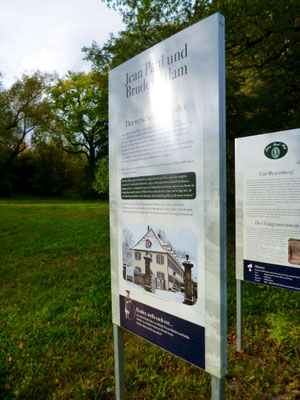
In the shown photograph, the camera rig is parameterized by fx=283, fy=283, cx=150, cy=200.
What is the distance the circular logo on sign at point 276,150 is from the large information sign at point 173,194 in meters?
1.85

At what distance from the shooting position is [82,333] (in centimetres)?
405

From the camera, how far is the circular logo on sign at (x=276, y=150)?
3150 mm

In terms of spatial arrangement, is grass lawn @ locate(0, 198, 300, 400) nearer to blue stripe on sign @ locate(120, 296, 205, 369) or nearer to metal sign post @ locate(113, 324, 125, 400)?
metal sign post @ locate(113, 324, 125, 400)

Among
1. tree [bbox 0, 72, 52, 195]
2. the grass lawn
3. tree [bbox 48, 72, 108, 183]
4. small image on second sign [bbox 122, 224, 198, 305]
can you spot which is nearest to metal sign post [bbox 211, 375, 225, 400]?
small image on second sign [bbox 122, 224, 198, 305]

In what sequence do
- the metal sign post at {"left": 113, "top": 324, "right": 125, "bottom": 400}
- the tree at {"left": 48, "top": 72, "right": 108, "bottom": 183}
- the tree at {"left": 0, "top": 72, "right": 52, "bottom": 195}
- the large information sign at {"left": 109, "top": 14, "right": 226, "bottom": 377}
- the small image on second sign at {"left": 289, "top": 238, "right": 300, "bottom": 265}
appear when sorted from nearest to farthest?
the large information sign at {"left": 109, "top": 14, "right": 226, "bottom": 377}, the metal sign post at {"left": 113, "top": 324, "right": 125, "bottom": 400}, the small image on second sign at {"left": 289, "top": 238, "right": 300, "bottom": 265}, the tree at {"left": 0, "top": 72, "right": 52, "bottom": 195}, the tree at {"left": 48, "top": 72, "right": 108, "bottom": 183}

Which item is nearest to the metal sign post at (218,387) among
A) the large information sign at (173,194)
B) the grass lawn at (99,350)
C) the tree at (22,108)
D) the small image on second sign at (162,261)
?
the large information sign at (173,194)

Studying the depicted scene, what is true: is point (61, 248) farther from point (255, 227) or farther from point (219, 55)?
point (219, 55)

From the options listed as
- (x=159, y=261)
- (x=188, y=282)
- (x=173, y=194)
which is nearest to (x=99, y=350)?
(x=159, y=261)

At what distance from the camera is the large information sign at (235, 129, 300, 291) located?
310 cm

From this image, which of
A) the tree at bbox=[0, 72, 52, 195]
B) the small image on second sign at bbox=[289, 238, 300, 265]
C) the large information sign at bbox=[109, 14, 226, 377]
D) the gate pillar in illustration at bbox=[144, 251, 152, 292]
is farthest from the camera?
the tree at bbox=[0, 72, 52, 195]

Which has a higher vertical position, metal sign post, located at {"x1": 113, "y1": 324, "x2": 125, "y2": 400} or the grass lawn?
metal sign post, located at {"x1": 113, "y1": 324, "x2": 125, "y2": 400}

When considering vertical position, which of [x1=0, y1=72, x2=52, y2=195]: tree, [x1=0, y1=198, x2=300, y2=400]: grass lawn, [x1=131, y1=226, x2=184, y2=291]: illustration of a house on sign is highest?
[x1=0, y1=72, x2=52, y2=195]: tree

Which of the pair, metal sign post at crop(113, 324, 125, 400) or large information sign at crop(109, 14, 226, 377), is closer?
large information sign at crop(109, 14, 226, 377)

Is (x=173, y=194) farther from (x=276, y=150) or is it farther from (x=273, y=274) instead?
(x=273, y=274)
